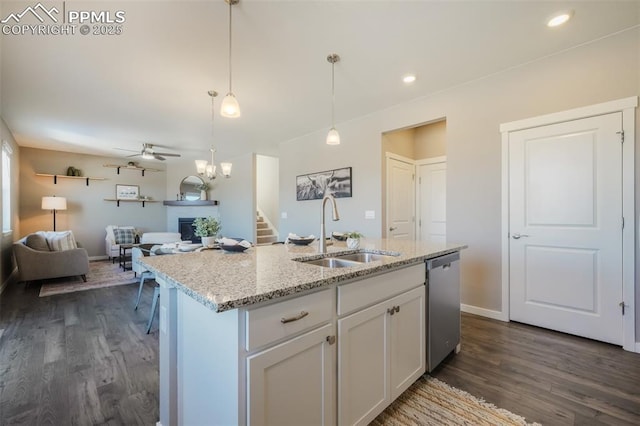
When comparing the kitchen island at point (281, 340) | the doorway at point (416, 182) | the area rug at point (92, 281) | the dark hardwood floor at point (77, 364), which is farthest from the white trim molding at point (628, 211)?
the area rug at point (92, 281)

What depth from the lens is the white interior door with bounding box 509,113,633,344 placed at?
241 centimetres

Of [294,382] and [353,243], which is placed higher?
[353,243]

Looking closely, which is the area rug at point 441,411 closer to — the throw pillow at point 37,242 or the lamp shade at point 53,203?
the throw pillow at point 37,242

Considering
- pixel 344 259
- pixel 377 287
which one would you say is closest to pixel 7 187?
pixel 344 259

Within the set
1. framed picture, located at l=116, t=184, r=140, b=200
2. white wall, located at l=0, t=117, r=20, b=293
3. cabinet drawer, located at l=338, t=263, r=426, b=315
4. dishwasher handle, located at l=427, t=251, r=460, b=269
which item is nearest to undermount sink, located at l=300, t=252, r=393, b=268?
cabinet drawer, located at l=338, t=263, r=426, b=315

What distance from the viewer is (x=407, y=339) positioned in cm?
174

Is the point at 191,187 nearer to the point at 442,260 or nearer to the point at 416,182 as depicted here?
the point at 416,182

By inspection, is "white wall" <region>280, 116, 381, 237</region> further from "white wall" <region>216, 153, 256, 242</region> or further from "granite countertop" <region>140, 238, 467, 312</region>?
"granite countertop" <region>140, 238, 467, 312</region>

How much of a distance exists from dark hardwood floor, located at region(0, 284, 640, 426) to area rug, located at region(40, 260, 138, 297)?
1.29 metres

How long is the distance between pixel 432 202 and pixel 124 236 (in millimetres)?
7001

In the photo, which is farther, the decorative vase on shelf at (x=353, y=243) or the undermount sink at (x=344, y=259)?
the decorative vase on shelf at (x=353, y=243)

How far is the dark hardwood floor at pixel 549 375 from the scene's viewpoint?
1.63m

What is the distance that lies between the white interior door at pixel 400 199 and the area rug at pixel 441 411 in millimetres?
2532

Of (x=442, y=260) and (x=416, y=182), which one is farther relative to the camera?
(x=416, y=182)
